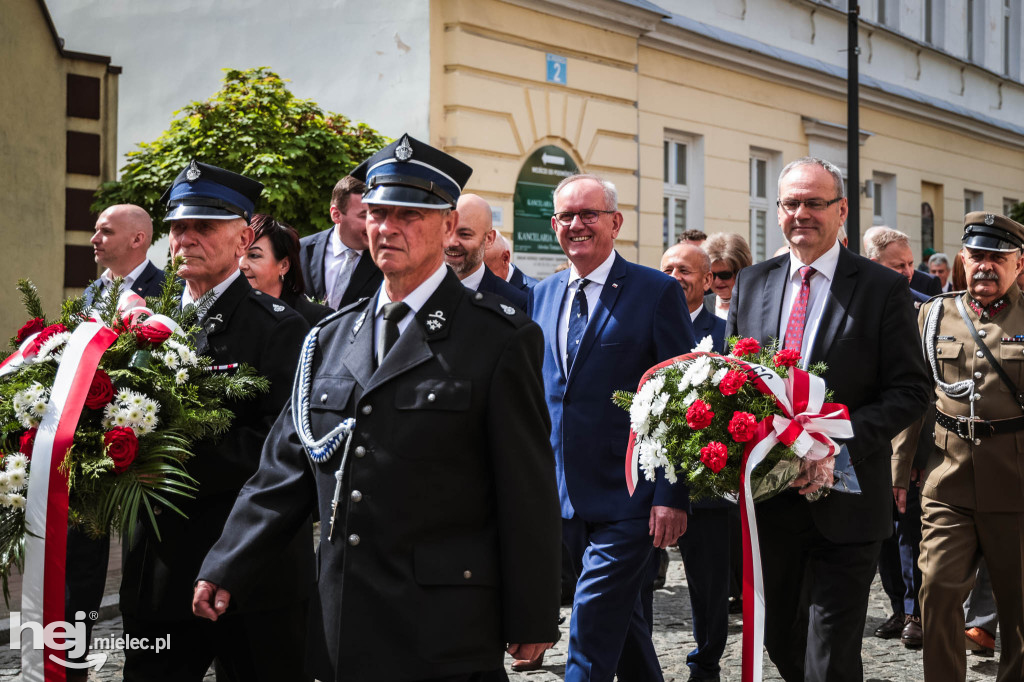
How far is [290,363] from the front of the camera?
13.7ft

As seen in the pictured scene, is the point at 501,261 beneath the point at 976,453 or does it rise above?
above

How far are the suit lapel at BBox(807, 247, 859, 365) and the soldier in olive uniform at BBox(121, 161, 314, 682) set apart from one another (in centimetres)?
196

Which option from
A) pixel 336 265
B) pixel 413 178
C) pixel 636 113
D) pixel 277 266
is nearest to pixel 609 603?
pixel 413 178

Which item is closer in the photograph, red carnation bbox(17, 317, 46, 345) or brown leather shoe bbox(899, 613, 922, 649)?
red carnation bbox(17, 317, 46, 345)

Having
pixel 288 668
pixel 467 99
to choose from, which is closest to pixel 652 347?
pixel 288 668

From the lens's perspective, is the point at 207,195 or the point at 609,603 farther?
the point at 609,603

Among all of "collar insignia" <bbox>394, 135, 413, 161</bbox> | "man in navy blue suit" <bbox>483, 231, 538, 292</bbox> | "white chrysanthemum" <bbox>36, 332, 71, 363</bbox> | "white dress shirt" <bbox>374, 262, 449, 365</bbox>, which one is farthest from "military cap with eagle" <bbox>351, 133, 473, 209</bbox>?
"man in navy blue suit" <bbox>483, 231, 538, 292</bbox>

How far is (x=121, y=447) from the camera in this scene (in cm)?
359

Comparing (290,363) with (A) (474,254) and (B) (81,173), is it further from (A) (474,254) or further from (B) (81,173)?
(B) (81,173)

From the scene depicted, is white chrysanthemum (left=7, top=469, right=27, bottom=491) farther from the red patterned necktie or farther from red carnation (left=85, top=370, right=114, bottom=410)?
the red patterned necktie

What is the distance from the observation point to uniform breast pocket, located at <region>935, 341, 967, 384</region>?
5812 mm

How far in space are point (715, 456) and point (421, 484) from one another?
1.32 metres

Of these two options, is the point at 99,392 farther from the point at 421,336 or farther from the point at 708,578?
the point at 708,578

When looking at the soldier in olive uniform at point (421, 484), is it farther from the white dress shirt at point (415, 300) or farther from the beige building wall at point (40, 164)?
the beige building wall at point (40, 164)
